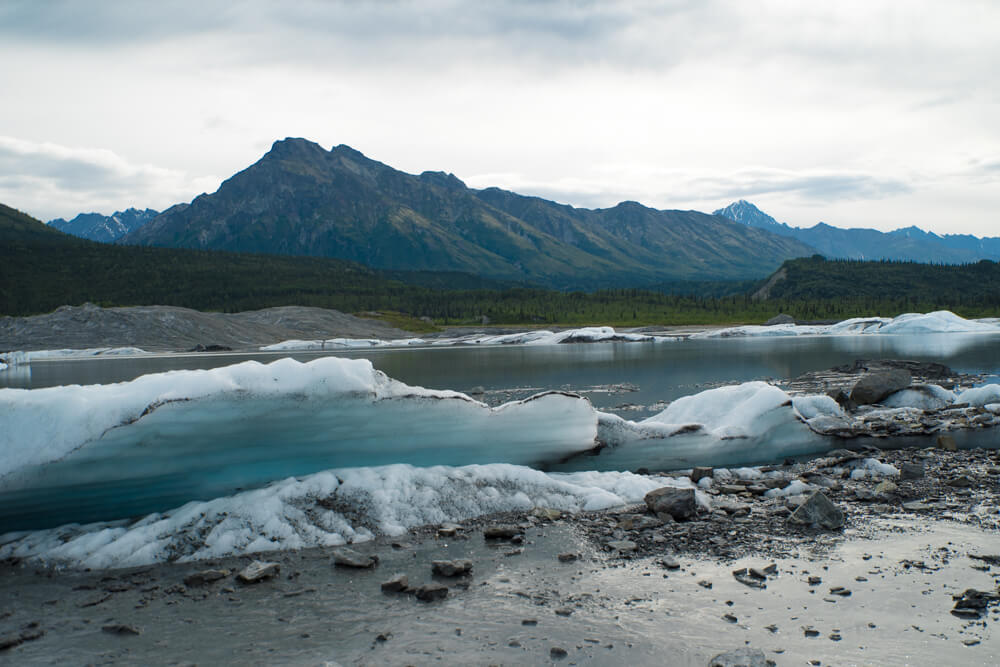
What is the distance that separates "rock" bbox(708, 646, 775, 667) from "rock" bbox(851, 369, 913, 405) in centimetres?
2073

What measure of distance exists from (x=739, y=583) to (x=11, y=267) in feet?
617

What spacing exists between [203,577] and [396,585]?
2.58 meters

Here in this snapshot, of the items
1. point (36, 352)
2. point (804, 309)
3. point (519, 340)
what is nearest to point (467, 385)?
point (519, 340)

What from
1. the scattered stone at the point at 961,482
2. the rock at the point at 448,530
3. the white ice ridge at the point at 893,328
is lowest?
the white ice ridge at the point at 893,328

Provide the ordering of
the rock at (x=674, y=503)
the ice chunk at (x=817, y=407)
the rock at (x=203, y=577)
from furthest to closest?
the ice chunk at (x=817, y=407) < the rock at (x=674, y=503) < the rock at (x=203, y=577)

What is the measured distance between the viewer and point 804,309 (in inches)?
5118

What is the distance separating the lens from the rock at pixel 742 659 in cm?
587

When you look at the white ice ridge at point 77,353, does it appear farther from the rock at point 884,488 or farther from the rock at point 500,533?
the rock at point 884,488

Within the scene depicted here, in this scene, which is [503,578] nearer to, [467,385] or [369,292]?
[467,385]

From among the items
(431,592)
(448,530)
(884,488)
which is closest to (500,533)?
(448,530)

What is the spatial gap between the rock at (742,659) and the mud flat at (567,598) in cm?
17

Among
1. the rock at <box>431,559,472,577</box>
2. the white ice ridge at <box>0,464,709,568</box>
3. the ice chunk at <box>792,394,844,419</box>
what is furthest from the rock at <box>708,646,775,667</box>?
the ice chunk at <box>792,394,844,419</box>

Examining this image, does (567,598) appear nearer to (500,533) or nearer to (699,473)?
(500,533)

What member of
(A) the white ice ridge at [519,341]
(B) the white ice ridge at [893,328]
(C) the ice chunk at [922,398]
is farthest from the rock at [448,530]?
(B) the white ice ridge at [893,328]
